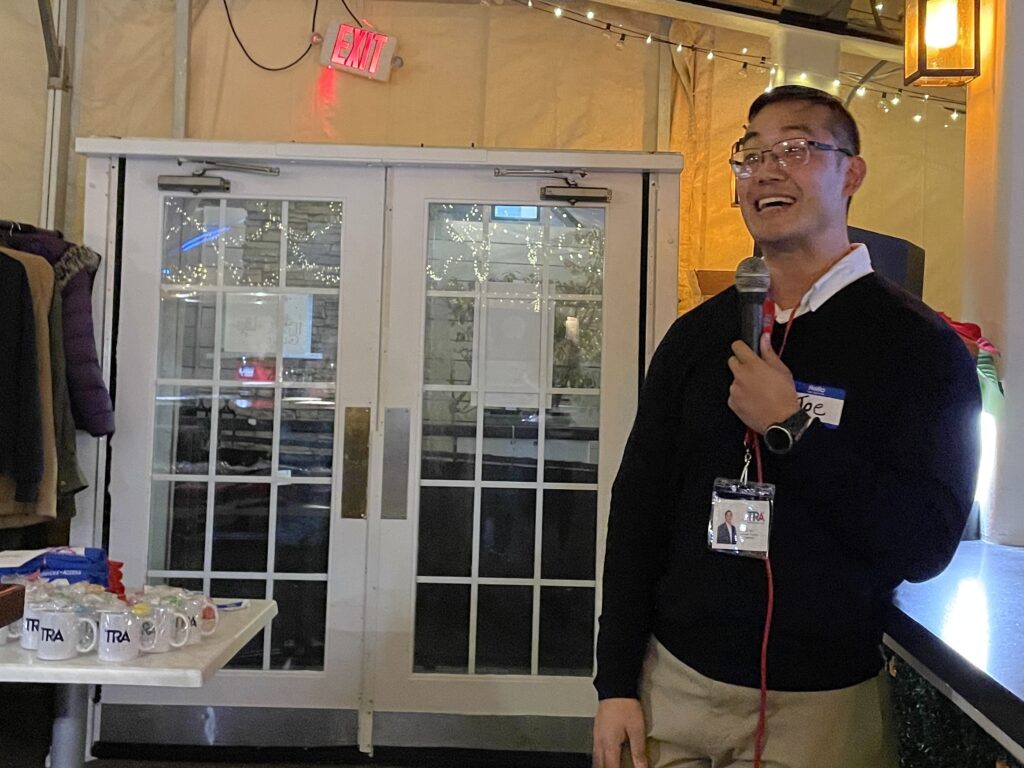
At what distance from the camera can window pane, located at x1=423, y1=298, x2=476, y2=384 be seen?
297 centimetres

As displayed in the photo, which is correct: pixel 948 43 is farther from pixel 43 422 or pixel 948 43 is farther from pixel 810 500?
pixel 43 422

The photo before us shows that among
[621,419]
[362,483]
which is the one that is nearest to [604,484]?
[621,419]

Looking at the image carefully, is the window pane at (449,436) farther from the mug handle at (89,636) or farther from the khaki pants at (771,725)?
the khaki pants at (771,725)

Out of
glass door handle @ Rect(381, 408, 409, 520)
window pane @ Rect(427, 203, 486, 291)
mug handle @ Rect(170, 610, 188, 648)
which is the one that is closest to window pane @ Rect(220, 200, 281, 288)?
window pane @ Rect(427, 203, 486, 291)

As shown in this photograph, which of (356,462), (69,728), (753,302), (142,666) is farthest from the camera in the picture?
(356,462)

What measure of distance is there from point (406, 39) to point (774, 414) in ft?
10.6

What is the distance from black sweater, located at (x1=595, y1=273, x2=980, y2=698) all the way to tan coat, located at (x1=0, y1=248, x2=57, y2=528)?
2050 mm

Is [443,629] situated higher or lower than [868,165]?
lower

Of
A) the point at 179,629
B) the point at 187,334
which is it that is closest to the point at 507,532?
the point at 187,334

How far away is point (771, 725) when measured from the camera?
3.69ft

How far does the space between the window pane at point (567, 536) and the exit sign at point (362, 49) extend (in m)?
2.08

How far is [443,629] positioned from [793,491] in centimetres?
210

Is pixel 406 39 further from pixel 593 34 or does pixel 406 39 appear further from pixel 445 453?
pixel 445 453

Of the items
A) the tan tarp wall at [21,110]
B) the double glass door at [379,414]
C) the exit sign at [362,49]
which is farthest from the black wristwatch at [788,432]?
the tan tarp wall at [21,110]
